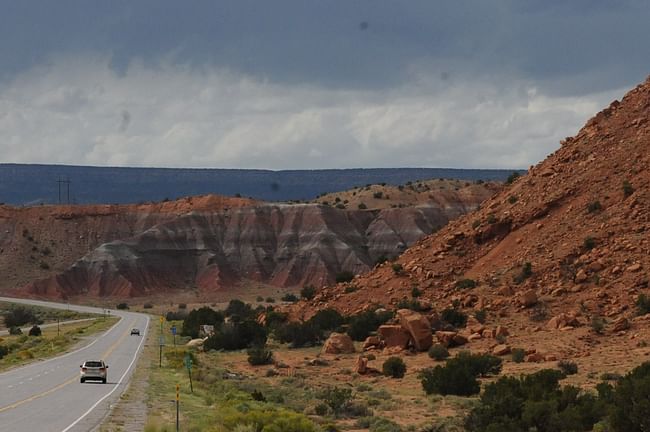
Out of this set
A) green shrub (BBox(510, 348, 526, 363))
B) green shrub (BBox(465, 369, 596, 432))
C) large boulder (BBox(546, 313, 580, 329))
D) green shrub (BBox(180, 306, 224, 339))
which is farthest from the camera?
green shrub (BBox(180, 306, 224, 339))

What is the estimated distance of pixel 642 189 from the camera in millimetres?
55656

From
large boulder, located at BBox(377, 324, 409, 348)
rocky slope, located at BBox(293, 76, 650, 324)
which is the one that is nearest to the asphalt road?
large boulder, located at BBox(377, 324, 409, 348)

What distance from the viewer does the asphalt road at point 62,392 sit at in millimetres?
26547

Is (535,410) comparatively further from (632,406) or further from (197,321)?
(197,321)

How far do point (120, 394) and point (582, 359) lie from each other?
1841 centimetres

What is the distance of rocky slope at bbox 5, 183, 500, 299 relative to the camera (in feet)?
470

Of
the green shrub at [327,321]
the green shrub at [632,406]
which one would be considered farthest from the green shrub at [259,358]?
the green shrub at [632,406]

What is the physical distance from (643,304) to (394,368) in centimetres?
1264

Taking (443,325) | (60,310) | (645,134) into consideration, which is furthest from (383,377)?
(60,310)

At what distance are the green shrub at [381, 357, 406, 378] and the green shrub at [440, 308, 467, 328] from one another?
9414 millimetres

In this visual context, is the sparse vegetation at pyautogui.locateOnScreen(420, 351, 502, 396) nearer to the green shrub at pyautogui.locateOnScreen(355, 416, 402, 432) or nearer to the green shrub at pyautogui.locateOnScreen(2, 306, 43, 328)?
the green shrub at pyautogui.locateOnScreen(355, 416, 402, 432)

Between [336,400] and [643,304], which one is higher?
[643,304]

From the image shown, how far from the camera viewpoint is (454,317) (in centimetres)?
5156

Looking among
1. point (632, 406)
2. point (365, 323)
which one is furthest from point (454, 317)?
point (632, 406)
